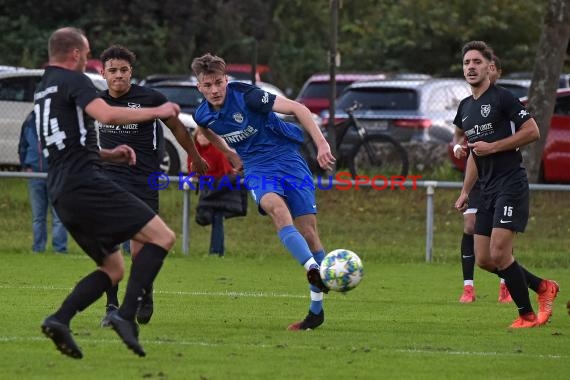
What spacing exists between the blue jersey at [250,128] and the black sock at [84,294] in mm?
2270

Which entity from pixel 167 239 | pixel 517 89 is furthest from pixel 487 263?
pixel 517 89

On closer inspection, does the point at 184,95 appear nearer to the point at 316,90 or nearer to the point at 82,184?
the point at 316,90

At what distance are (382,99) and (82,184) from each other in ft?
54.5

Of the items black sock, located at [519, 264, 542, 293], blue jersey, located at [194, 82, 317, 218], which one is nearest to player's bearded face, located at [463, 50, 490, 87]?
blue jersey, located at [194, 82, 317, 218]

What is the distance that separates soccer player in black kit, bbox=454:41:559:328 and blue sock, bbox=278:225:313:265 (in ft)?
4.77

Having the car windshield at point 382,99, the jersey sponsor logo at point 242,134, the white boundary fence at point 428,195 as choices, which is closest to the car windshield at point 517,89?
the car windshield at point 382,99

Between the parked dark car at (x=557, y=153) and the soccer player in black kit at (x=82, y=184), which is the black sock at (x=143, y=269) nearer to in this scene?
the soccer player in black kit at (x=82, y=184)

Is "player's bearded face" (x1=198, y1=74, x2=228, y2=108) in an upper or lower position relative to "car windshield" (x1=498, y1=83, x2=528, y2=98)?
upper

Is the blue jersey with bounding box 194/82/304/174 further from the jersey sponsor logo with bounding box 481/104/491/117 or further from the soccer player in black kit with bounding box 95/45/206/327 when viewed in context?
the jersey sponsor logo with bounding box 481/104/491/117

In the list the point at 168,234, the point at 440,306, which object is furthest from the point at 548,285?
the point at 168,234

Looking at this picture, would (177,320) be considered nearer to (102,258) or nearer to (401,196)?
(102,258)

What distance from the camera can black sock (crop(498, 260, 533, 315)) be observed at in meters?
10.6

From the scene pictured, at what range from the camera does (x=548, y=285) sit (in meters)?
11.1

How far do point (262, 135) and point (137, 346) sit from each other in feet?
9.15
